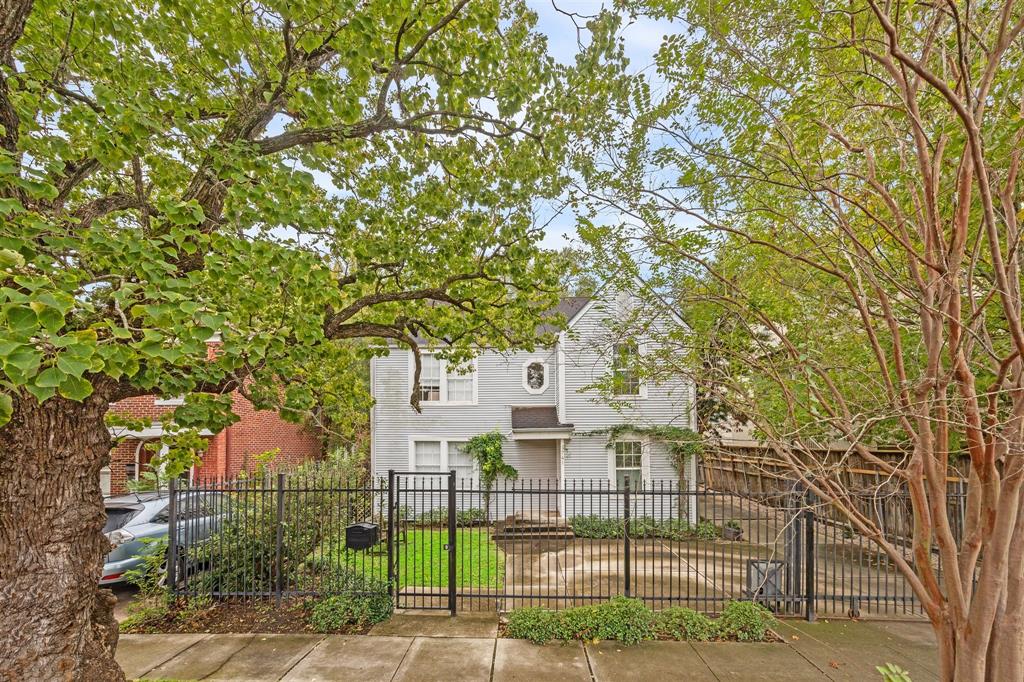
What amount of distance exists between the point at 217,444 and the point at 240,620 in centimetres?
916

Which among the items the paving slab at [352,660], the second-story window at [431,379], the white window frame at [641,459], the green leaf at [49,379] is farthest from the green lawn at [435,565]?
the green leaf at [49,379]

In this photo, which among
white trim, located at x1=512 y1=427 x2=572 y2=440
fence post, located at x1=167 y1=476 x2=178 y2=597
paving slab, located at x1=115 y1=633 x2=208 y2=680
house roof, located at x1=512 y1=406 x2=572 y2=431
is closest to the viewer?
paving slab, located at x1=115 y1=633 x2=208 y2=680

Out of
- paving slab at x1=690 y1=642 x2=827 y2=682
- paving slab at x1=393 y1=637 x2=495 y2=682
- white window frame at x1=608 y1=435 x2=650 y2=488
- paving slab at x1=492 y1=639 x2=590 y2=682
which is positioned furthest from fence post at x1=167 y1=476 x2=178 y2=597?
white window frame at x1=608 y1=435 x2=650 y2=488

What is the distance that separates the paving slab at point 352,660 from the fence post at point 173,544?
8.42 ft

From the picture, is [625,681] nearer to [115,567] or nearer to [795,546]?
[795,546]

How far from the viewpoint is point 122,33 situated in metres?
3.88

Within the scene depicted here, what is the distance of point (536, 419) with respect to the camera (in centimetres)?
1351

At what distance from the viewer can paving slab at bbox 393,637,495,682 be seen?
16.1ft

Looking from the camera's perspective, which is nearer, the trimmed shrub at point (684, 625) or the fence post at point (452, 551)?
the trimmed shrub at point (684, 625)

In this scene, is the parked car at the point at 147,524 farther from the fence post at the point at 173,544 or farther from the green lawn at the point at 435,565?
the green lawn at the point at 435,565

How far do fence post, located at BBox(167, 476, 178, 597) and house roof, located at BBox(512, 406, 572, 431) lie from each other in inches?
322

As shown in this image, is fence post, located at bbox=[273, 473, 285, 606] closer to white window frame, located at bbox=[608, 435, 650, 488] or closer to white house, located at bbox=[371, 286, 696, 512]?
white house, located at bbox=[371, 286, 696, 512]

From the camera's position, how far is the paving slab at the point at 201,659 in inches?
195

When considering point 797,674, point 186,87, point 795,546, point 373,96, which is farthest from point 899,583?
point 186,87
